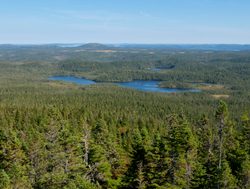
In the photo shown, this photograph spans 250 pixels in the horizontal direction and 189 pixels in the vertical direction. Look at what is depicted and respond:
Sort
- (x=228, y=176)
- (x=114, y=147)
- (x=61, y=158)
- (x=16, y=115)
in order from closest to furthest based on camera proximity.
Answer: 1. (x=228, y=176)
2. (x=61, y=158)
3. (x=114, y=147)
4. (x=16, y=115)

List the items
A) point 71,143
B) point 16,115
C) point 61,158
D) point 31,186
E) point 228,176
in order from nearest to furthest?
point 31,186 < point 228,176 < point 61,158 < point 71,143 < point 16,115

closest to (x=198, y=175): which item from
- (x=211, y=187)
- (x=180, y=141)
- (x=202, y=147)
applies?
(x=211, y=187)

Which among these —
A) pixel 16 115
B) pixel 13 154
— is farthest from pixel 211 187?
pixel 16 115

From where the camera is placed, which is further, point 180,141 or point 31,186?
point 180,141

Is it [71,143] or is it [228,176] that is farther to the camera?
[71,143]

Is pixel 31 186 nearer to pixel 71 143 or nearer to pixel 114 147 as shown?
pixel 71 143

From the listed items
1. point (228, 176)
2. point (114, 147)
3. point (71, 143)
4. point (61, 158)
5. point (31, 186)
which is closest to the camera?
point (31, 186)

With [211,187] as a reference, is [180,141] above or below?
above

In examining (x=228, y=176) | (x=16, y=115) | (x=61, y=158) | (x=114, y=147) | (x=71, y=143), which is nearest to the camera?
(x=228, y=176)

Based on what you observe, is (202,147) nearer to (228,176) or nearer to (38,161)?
(228,176)
